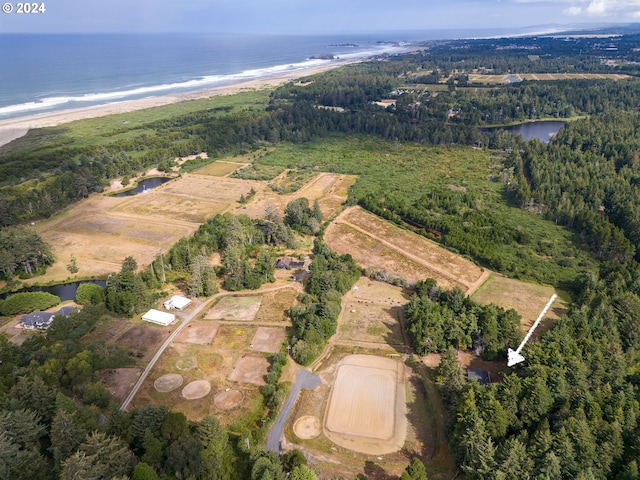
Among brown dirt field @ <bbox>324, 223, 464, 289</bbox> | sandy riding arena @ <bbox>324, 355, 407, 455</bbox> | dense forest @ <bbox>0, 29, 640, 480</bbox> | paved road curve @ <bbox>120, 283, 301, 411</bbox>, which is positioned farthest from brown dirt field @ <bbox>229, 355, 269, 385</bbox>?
brown dirt field @ <bbox>324, 223, 464, 289</bbox>

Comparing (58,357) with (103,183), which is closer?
(58,357)

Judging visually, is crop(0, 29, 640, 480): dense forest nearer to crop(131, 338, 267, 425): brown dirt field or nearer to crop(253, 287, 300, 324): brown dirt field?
crop(253, 287, 300, 324): brown dirt field

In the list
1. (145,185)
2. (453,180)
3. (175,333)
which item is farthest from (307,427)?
(145,185)

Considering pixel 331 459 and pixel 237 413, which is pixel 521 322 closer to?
pixel 331 459

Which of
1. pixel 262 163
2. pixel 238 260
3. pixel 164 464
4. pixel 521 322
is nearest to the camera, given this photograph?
pixel 164 464

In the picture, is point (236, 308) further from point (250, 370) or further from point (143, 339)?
point (250, 370)

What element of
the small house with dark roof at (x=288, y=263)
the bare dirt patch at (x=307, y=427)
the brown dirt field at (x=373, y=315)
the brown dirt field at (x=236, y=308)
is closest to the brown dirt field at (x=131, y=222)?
the brown dirt field at (x=236, y=308)

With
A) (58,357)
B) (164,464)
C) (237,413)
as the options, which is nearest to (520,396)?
(237,413)

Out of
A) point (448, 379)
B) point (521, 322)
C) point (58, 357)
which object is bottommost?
point (521, 322)
